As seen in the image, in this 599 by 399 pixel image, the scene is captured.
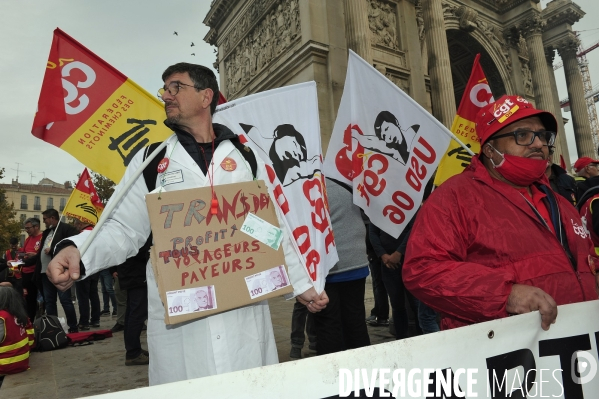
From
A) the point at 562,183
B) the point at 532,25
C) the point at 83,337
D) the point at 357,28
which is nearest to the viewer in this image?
the point at 562,183

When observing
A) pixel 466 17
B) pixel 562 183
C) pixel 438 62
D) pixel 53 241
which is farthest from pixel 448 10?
pixel 53 241

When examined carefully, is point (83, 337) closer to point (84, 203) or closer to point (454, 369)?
point (84, 203)

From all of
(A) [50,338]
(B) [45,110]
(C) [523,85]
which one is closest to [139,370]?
(A) [50,338]

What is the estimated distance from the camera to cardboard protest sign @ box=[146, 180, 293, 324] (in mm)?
1760

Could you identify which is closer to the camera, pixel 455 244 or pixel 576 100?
pixel 455 244

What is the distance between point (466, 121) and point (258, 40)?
618 inches

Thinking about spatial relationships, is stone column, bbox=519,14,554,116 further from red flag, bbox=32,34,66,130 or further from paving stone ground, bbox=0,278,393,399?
red flag, bbox=32,34,66,130

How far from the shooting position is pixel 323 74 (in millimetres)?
14336

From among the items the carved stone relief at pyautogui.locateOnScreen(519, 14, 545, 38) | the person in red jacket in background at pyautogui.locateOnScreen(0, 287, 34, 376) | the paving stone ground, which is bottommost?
the paving stone ground

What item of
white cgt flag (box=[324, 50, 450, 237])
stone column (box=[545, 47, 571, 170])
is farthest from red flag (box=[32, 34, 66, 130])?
stone column (box=[545, 47, 571, 170])

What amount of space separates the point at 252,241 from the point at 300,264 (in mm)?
368

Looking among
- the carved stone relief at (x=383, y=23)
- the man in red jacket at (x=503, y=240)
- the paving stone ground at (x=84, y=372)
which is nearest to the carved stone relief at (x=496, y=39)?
the carved stone relief at (x=383, y=23)

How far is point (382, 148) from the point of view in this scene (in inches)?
144

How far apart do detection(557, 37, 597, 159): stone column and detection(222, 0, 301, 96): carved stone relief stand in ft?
67.5
